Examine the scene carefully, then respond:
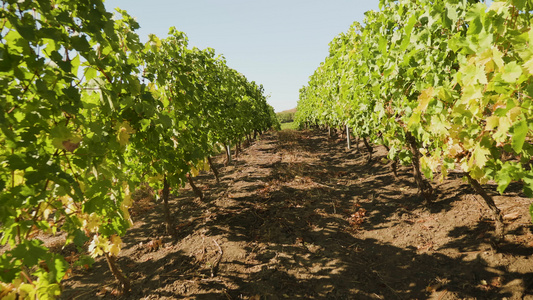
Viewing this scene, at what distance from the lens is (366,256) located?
3.75 metres

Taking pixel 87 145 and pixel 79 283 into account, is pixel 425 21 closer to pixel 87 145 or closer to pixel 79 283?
pixel 87 145

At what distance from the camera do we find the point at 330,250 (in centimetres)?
389

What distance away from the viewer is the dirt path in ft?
9.84

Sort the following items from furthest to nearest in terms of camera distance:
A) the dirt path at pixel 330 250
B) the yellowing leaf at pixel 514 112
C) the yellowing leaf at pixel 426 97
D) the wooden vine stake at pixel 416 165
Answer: the wooden vine stake at pixel 416 165 < the dirt path at pixel 330 250 < the yellowing leaf at pixel 426 97 < the yellowing leaf at pixel 514 112

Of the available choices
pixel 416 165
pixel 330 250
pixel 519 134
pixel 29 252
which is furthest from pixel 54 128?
pixel 416 165

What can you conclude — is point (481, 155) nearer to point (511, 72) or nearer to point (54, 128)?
point (511, 72)

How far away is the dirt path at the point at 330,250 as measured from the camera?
3000mm

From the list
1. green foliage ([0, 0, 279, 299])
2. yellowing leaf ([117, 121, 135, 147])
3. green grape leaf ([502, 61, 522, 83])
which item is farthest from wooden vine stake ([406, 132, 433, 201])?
yellowing leaf ([117, 121, 135, 147])

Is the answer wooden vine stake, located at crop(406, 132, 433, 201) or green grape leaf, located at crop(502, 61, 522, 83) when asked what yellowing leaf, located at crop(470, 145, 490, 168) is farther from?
wooden vine stake, located at crop(406, 132, 433, 201)

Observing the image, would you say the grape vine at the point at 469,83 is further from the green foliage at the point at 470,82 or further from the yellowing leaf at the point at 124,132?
the yellowing leaf at the point at 124,132

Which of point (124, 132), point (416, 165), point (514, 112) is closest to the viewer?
point (514, 112)

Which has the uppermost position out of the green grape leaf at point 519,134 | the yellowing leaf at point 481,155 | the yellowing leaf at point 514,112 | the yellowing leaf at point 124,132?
the yellowing leaf at point 124,132

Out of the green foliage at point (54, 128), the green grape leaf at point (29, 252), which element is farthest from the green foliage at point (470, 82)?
the green grape leaf at point (29, 252)

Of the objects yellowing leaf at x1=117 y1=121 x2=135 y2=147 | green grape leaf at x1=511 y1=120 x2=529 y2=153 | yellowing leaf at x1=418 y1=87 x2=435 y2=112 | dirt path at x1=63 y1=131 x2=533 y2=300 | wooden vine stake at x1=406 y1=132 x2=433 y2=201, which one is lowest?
dirt path at x1=63 y1=131 x2=533 y2=300
